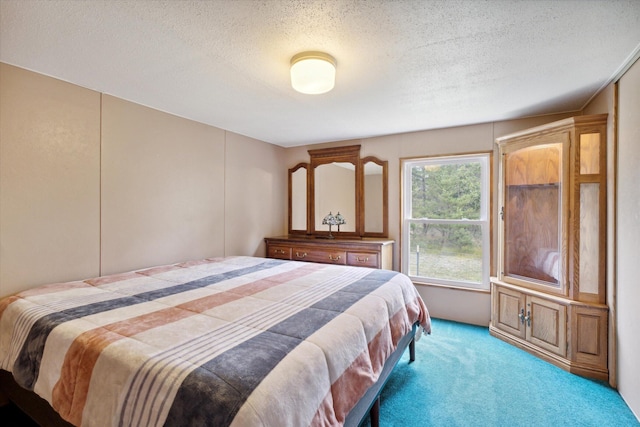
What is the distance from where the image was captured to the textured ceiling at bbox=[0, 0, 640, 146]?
1485 millimetres

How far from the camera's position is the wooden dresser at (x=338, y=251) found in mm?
3537

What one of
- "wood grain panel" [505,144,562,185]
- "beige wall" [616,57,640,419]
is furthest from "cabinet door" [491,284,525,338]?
"wood grain panel" [505,144,562,185]

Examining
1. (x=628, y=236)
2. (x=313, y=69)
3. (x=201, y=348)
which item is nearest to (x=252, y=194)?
(x=313, y=69)

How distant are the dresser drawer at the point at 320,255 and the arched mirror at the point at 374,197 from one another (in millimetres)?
642

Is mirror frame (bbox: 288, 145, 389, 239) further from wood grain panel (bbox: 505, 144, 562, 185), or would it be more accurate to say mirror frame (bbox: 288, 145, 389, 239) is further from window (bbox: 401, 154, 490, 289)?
wood grain panel (bbox: 505, 144, 562, 185)

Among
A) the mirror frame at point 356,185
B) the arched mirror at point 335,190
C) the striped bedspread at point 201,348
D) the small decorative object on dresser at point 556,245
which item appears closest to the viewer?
the striped bedspread at point 201,348

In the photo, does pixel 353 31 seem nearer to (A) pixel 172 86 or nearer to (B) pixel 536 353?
(A) pixel 172 86

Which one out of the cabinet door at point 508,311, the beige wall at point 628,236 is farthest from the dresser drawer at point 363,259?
the beige wall at point 628,236

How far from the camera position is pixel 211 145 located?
354 centimetres

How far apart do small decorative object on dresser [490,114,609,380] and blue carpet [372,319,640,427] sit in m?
0.23

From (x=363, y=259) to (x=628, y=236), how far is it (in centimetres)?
227

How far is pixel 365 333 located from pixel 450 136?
9.61 ft

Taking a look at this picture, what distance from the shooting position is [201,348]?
46.8 inches

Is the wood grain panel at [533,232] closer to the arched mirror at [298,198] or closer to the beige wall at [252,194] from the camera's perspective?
the arched mirror at [298,198]
